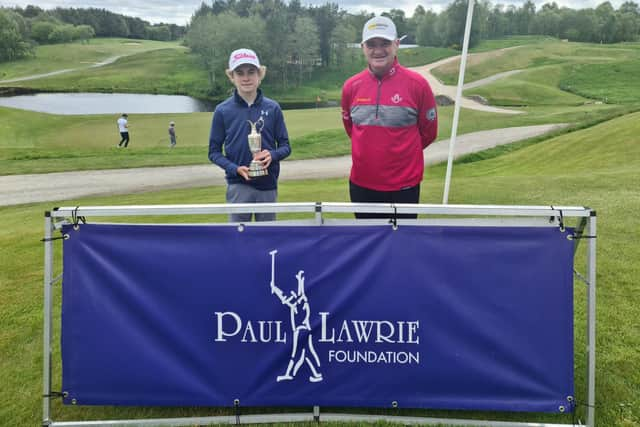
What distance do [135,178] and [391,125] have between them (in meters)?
15.8

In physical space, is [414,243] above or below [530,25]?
below

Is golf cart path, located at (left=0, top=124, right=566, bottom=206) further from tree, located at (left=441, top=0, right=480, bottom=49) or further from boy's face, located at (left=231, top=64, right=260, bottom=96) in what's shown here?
tree, located at (left=441, top=0, right=480, bottom=49)

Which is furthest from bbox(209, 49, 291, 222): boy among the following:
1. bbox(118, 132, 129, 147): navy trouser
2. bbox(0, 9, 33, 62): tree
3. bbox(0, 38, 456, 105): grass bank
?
bbox(0, 9, 33, 62): tree

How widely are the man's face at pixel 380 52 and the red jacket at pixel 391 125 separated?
4.4 inches

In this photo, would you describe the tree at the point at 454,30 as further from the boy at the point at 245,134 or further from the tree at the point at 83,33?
the tree at the point at 83,33

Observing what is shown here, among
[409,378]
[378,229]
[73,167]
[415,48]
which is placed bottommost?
[73,167]

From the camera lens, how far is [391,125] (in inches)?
152

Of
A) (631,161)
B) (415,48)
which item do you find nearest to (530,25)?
(415,48)

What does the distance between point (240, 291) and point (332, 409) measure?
0.95m

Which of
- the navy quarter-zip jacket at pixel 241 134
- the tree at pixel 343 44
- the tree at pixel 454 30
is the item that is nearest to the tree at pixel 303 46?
the tree at pixel 343 44

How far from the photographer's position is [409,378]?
2967 mm

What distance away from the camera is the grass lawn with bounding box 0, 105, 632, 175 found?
21.5 m

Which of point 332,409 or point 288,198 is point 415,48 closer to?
point 288,198

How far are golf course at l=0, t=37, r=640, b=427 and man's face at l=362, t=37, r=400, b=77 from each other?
2496 mm
